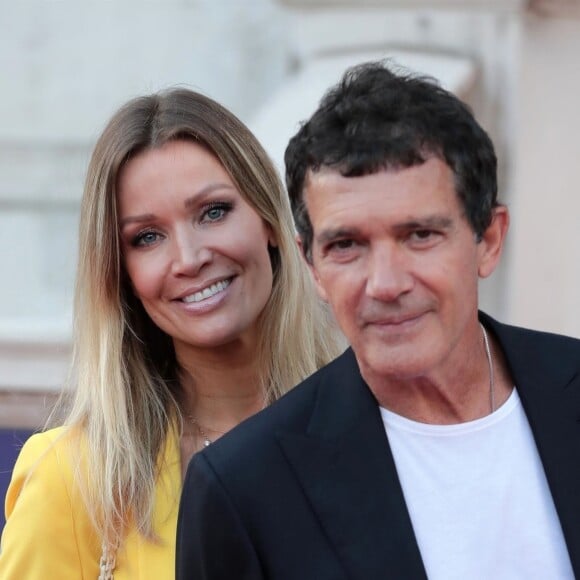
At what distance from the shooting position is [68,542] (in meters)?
3.11

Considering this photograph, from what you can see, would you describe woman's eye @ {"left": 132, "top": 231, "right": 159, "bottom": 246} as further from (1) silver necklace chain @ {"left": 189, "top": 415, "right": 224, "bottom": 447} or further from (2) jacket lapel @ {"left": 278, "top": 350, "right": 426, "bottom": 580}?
(2) jacket lapel @ {"left": 278, "top": 350, "right": 426, "bottom": 580}

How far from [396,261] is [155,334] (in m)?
1.07

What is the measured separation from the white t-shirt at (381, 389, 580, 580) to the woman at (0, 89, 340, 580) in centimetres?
68

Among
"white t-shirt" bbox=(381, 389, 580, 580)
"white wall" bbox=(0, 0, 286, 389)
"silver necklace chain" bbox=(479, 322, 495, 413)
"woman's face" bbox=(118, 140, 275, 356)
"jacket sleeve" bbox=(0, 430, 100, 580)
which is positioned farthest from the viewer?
"white wall" bbox=(0, 0, 286, 389)

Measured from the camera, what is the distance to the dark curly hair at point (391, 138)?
252cm

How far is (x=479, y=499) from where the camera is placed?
2.63 metres

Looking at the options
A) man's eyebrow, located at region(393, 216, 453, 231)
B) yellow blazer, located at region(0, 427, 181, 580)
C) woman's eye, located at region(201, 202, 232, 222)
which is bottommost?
yellow blazer, located at region(0, 427, 181, 580)

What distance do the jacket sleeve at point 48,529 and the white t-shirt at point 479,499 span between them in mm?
764

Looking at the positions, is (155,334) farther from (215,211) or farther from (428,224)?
(428,224)

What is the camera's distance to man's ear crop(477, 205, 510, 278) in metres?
2.65

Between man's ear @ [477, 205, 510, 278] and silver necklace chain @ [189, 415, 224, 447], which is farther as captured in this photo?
silver necklace chain @ [189, 415, 224, 447]

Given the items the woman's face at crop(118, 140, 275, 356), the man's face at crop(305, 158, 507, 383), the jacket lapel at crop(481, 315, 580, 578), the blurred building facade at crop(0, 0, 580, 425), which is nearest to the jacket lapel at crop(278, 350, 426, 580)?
the man's face at crop(305, 158, 507, 383)

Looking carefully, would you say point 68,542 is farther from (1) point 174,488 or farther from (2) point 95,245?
(2) point 95,245

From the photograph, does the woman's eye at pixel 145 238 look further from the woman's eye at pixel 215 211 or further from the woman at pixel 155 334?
the woman's eye at pixel 215 211
